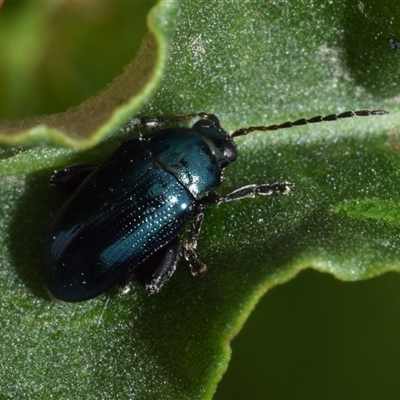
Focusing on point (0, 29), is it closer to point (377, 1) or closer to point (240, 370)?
point (377, 1)

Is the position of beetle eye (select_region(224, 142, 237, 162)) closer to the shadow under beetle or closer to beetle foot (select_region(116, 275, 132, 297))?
the shadow under beetle

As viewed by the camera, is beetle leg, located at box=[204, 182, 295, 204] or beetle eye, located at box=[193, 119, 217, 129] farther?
beetle eye, located at box=[193, 119, 217, 129]

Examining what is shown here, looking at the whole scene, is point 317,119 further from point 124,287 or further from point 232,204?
point 124,287

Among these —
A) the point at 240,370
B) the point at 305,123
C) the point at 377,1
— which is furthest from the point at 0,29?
the point at 240,370

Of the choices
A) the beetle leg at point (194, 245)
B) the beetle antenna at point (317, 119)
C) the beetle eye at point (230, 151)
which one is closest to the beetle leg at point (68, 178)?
the beetle leg at point (194, 245)

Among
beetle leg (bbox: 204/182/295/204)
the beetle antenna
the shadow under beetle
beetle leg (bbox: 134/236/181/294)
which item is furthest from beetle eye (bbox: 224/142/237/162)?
beetle leg (bbox: 134/236/181/294)

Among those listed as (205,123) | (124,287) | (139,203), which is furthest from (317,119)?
(124,287)

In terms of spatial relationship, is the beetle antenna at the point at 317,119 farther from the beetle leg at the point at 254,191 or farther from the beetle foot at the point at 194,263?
the beetle foot at the point at 194,263
